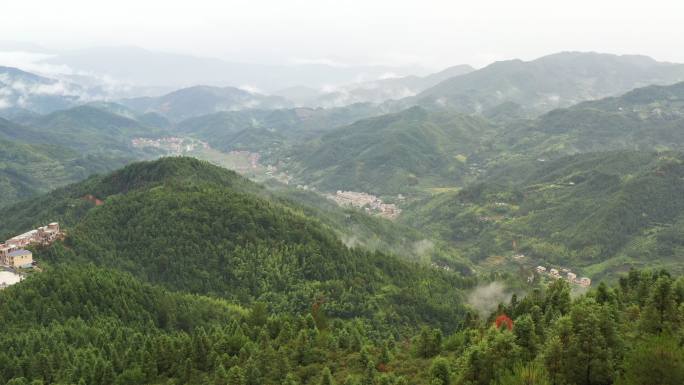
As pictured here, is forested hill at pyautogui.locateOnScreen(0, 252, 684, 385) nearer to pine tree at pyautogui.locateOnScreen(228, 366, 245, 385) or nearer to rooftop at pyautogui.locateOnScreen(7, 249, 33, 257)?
pine tree at pyautogui.locateOnScreen(228, 366, 245, 385)

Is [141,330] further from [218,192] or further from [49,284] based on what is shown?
[218,192]

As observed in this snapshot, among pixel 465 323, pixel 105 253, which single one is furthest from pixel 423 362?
pixel 105 253

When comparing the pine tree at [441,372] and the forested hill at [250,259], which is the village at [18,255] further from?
the pine tree at [441,372]

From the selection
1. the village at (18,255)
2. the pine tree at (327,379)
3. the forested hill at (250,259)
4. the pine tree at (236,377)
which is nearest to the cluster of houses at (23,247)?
the village at (18,255)

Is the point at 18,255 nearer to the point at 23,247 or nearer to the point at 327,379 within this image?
the point at 23,247

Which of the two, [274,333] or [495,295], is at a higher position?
[274,333]
